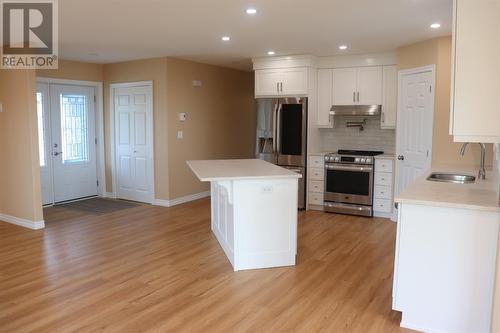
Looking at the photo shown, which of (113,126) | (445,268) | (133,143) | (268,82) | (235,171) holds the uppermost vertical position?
(268,82)

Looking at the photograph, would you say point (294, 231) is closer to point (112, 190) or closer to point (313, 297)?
point (313, 297)

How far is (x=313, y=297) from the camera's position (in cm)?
336

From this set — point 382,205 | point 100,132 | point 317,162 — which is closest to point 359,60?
point 317,162

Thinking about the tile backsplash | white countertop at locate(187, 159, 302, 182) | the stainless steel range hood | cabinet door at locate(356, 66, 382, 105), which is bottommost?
white countertop at locate(187, 159, 302, 182)

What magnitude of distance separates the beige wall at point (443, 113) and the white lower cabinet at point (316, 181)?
5.88ft

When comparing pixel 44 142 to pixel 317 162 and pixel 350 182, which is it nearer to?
pixel 317 162

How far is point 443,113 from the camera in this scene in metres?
5.09

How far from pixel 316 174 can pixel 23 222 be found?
168 inches

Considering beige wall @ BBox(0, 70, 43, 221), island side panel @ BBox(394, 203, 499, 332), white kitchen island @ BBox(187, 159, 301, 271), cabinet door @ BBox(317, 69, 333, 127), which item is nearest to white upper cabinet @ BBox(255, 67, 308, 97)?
cabinet door @ BBox(317, 69, 333, 127)

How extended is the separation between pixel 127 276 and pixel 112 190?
4111 mm

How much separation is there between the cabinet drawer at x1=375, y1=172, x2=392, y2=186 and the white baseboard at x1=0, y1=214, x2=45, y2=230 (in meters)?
4.68

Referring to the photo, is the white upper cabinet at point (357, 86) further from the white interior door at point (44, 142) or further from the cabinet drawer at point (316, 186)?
the white interior door at point (44, 142)

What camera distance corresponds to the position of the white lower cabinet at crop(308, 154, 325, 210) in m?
6.55

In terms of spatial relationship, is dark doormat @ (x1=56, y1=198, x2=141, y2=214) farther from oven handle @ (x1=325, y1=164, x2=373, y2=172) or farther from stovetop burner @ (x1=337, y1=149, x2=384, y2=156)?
stovetop burner @ (x1=337, y1=149, x2=384, y2=156)
